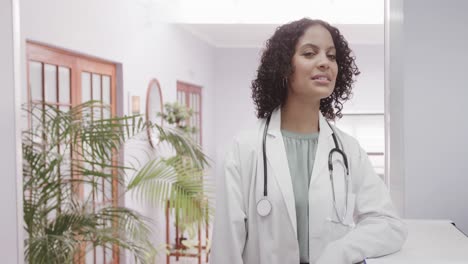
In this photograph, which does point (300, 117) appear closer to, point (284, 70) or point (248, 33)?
point (284, 70)

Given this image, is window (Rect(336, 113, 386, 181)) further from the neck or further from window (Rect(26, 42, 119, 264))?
the neck

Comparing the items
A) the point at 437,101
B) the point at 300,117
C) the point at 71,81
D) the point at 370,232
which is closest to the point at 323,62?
the point at 300,117

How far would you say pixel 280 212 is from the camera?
133 cm

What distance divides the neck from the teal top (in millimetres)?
15

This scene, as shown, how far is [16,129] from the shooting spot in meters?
2.06

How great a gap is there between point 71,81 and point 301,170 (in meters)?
2.55

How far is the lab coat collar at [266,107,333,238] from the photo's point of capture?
1.33 m

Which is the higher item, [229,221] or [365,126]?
[365,126]

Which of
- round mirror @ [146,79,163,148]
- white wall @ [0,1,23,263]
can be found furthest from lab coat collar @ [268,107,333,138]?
round mirror @ [146,79,163,148]

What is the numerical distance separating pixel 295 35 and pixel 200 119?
5.87m

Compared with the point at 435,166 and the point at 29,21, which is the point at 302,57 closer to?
the point at 435,166

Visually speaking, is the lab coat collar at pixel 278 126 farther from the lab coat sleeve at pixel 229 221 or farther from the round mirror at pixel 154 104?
the round mirror at pixel 154 104

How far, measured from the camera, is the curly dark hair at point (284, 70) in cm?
139

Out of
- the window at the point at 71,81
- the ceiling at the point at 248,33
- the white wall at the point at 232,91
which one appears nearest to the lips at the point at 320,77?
the window at the point at 71,81
